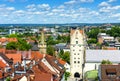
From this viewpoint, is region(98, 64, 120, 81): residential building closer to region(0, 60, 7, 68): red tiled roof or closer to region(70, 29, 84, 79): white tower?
region(0, 60, 7, 68): red tiled roof

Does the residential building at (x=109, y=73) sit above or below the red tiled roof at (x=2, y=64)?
below

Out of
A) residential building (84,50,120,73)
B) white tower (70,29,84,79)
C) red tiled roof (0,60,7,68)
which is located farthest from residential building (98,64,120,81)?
white tower (70,29,84,79)

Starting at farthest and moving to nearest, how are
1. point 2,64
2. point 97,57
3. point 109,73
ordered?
point 97,57
point 2,64
point 109,73

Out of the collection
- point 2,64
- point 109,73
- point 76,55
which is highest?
point 2,64

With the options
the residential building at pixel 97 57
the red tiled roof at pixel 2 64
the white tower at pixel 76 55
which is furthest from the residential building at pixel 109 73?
the white tower at pixel 76 55

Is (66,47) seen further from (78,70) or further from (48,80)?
(48,80)

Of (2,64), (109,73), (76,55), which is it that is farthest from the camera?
(76,55)

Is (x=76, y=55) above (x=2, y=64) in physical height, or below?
below

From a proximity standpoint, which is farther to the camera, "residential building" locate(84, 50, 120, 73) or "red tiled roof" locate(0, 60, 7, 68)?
"residential building" locate(84, 50, 120, 73)

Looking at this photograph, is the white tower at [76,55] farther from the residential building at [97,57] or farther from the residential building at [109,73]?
the residential building at [109,73]

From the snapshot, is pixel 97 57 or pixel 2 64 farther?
pixel 97 57

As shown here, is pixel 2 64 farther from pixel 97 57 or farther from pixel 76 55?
pixel 76 55

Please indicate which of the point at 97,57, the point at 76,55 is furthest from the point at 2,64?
the point at 76,55
